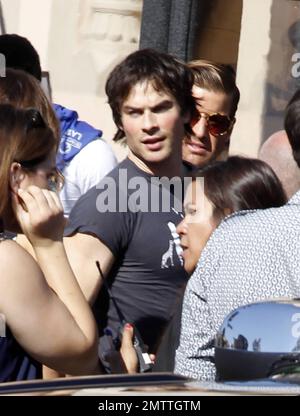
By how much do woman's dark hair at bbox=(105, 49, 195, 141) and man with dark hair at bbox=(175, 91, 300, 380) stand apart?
1.53 meters

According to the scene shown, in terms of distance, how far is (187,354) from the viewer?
3.76 m

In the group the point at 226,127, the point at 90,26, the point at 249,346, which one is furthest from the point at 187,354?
the point at 90,26

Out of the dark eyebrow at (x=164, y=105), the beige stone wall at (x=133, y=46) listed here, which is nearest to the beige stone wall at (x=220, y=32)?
the beige stone wall at (x=133, y=46)

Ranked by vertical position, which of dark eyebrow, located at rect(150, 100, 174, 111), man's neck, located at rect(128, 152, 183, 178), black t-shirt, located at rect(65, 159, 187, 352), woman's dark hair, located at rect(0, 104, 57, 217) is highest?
woman's dark hair, located at rect(0, 104, 57, 217)

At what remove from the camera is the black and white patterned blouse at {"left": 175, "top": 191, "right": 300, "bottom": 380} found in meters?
3.61

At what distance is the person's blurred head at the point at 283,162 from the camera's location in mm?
4949

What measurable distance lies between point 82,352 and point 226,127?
215 centimetres

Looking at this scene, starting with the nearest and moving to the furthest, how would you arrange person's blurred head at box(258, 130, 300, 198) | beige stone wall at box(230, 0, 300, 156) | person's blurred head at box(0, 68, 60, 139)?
person's blurred head at box(0, 68, 60, 139) < person's blurred head at box(258, 130, 300, 198) < beige stone wall at box(230, 0, 300, 156)

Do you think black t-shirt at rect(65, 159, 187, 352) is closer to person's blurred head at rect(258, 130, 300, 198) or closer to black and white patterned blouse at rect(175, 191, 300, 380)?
person's blurred head at rect(258, 130, 300, 198)

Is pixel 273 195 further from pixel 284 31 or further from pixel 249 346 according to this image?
pixel 284 31

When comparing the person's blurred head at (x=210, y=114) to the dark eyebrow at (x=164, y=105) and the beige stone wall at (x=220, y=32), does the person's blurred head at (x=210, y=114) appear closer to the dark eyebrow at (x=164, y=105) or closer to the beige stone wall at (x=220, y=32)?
the dark eyebrow at (x=164, y=105)

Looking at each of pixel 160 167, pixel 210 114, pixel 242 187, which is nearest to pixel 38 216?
pixel 242 187

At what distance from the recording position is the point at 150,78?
17.2 feet

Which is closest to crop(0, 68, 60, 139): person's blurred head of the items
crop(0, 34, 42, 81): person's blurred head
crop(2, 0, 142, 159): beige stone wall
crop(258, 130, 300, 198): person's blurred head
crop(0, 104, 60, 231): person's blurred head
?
crop(0, 104, 60, 231): person's blurred head
